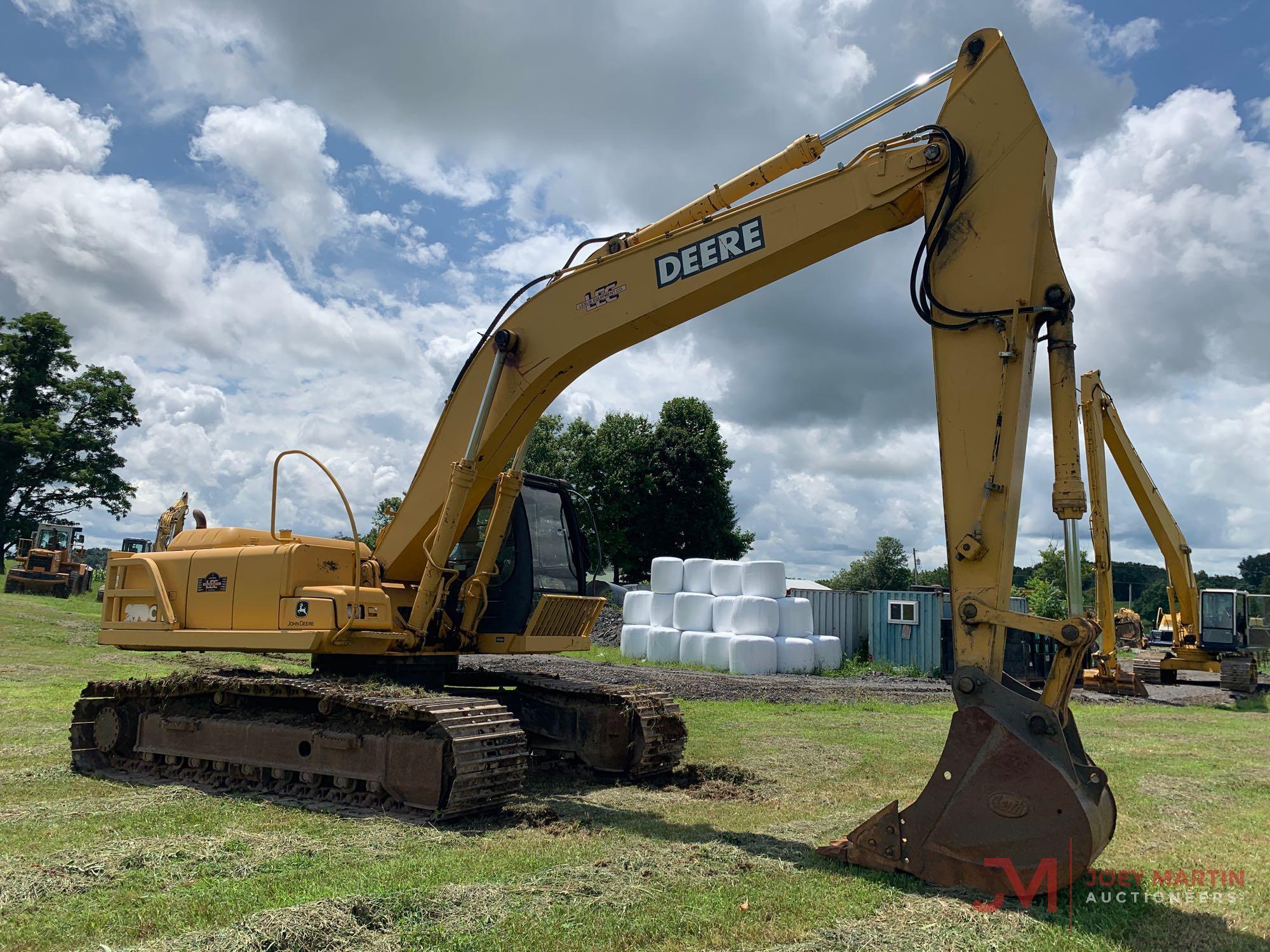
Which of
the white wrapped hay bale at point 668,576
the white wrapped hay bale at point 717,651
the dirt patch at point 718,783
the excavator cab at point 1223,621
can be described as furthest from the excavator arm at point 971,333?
the excavator cab at point 1223,621

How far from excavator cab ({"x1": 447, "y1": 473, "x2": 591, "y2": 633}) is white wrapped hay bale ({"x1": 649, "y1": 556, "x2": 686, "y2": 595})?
1622 cm

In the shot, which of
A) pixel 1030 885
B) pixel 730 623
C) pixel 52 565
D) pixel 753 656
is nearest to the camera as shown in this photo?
pixel 1030 885

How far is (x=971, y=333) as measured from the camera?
632 cm

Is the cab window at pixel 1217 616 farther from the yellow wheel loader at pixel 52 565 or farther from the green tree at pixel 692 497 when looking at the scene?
the yellow wheel loader at pixel 52 565

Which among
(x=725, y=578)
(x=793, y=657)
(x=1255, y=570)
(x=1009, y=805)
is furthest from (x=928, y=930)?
(x=1255, y=570)

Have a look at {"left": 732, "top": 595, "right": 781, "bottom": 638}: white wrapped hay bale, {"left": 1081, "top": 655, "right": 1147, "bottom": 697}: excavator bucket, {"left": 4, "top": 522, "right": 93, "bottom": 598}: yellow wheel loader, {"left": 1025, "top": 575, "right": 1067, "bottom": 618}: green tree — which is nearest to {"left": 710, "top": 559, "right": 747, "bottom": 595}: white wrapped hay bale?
{"left": 732, "top": 595, "right": 781, "bottom": 638}: white wrapped hay bale

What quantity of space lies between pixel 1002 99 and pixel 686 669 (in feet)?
63.7

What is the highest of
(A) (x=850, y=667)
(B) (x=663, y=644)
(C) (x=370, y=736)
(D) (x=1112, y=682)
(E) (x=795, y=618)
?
(E) (x=795, y=618)

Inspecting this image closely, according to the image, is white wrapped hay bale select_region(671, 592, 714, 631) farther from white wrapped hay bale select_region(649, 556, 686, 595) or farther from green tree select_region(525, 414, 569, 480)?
green tree select_region(525, 414, 569, 480)

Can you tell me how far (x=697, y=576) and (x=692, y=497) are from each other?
22.0 metres

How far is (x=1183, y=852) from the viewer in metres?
6.82

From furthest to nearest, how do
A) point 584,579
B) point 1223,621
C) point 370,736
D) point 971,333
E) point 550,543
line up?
1. point 1223,621
2. point 584,579
3. point 550,543
4. point 370,736
5. point 971,333

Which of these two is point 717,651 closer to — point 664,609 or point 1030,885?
point 664,609

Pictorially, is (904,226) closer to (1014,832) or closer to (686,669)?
(1014,832)
